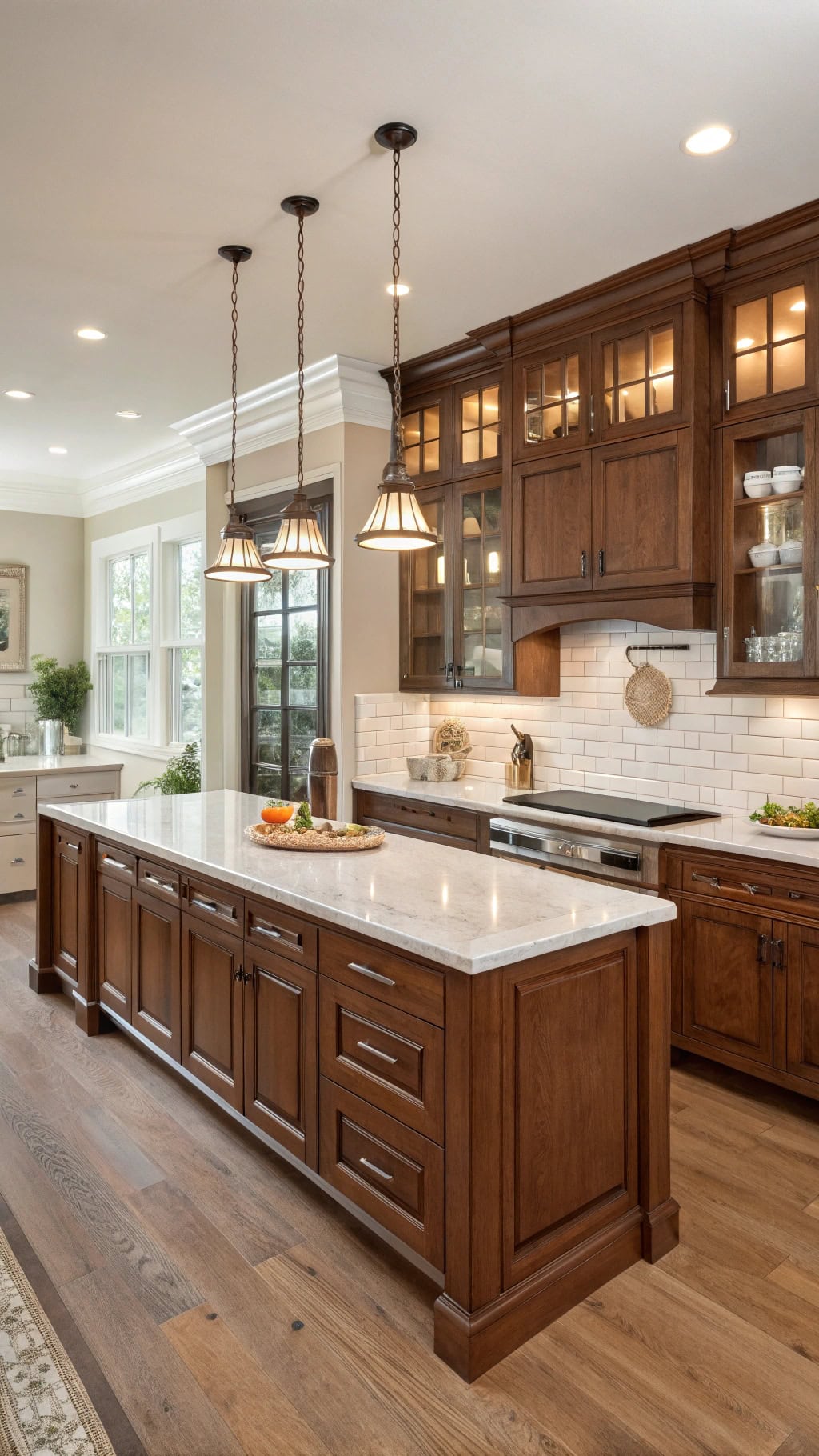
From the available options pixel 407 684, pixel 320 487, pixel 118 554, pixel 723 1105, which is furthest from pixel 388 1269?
pixel 118 554

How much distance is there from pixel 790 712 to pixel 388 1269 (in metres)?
2.44

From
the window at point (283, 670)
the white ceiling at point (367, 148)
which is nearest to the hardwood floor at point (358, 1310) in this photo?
Answer: the window at point (283, 670)

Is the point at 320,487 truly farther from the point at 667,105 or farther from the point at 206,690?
the point at 667,105

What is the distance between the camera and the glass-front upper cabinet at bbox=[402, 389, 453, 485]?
4605 millimetres

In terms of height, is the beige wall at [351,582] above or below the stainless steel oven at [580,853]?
above

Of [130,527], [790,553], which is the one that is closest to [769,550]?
[790,553]

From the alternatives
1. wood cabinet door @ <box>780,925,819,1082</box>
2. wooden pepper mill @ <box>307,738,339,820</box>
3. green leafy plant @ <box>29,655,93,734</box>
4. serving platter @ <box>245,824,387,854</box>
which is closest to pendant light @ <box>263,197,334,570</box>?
wooden pepper mill @ <box>307,738,339,820</box>

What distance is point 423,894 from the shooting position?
7.76 ft

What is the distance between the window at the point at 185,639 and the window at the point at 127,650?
0.87 ft

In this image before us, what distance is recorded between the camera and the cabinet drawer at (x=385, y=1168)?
200cm

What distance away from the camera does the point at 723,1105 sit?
3111 millimetres

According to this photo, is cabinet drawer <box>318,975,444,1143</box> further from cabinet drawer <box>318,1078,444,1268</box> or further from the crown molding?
the crown molding

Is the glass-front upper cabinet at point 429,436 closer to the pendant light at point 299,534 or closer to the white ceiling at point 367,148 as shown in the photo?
the white ceiling at point 367,148

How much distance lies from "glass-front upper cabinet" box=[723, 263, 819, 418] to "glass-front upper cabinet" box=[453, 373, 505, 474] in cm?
116
